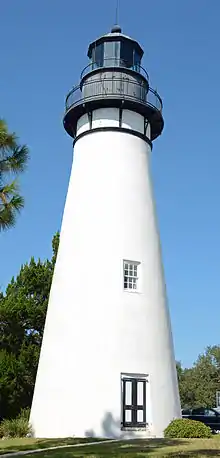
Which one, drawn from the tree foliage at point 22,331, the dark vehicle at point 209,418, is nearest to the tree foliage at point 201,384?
the dark vehicle at point 209,418

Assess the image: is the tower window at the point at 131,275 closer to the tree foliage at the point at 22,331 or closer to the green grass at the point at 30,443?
the green grass at the point at 30,443

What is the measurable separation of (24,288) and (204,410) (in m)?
11.6

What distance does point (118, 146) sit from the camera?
68.5 ft

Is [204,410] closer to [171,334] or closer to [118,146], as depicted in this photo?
[171,334]

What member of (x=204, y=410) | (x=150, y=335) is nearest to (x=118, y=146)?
(x=150, y=335)

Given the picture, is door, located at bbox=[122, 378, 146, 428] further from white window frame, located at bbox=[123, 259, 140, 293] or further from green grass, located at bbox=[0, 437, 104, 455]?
white window frame, located at bbox=[123, 259, 140, 293]

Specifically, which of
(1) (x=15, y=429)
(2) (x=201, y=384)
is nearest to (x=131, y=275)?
(1) (x=15, y=429)

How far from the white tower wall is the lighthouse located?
1.4 inches

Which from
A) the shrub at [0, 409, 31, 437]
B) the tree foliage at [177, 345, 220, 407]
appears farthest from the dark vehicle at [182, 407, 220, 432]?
the tree foliage at [177, 345, 220, 407]

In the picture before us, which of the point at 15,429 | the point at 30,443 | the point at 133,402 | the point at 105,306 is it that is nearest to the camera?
the point at 30,443

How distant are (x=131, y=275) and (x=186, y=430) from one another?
18.2ft

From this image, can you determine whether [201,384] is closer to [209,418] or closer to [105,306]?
[209,418]

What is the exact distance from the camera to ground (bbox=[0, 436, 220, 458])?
12438 mm

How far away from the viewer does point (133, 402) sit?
59.7 ft
